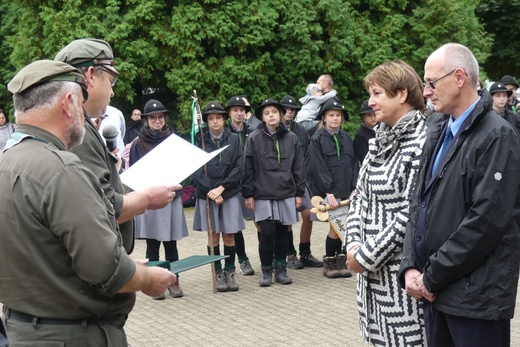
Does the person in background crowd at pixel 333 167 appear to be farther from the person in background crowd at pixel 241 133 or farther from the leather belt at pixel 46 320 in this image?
→ the leather belt at pixel 46 320

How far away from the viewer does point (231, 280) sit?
30.7 feet

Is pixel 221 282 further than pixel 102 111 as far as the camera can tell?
Yes

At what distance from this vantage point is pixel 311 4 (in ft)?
57.9

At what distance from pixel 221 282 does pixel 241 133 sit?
2.31 metres

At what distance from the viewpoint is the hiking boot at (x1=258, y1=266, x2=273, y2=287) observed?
941cm

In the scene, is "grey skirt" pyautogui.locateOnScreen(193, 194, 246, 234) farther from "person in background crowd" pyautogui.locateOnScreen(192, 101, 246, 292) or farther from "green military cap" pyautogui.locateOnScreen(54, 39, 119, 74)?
"green military cap" pyautogui.locateOnScreen(54, 39, 119, 74)

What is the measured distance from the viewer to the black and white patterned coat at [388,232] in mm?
4281

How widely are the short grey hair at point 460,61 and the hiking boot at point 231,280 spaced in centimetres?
567

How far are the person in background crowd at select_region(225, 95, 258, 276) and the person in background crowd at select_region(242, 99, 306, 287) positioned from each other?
514mm

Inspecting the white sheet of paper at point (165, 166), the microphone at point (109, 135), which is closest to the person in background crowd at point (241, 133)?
the microphone at point (109, 135)

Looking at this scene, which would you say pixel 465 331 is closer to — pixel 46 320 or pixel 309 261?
pixel 46 320

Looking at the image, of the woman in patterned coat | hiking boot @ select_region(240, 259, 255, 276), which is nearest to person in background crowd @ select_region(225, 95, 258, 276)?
hiking boot @ select_region(240, 259, 255, 276)

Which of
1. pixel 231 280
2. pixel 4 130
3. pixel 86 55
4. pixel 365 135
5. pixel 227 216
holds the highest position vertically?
pixel 86 55

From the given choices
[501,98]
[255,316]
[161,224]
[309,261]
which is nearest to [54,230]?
[255,316]
